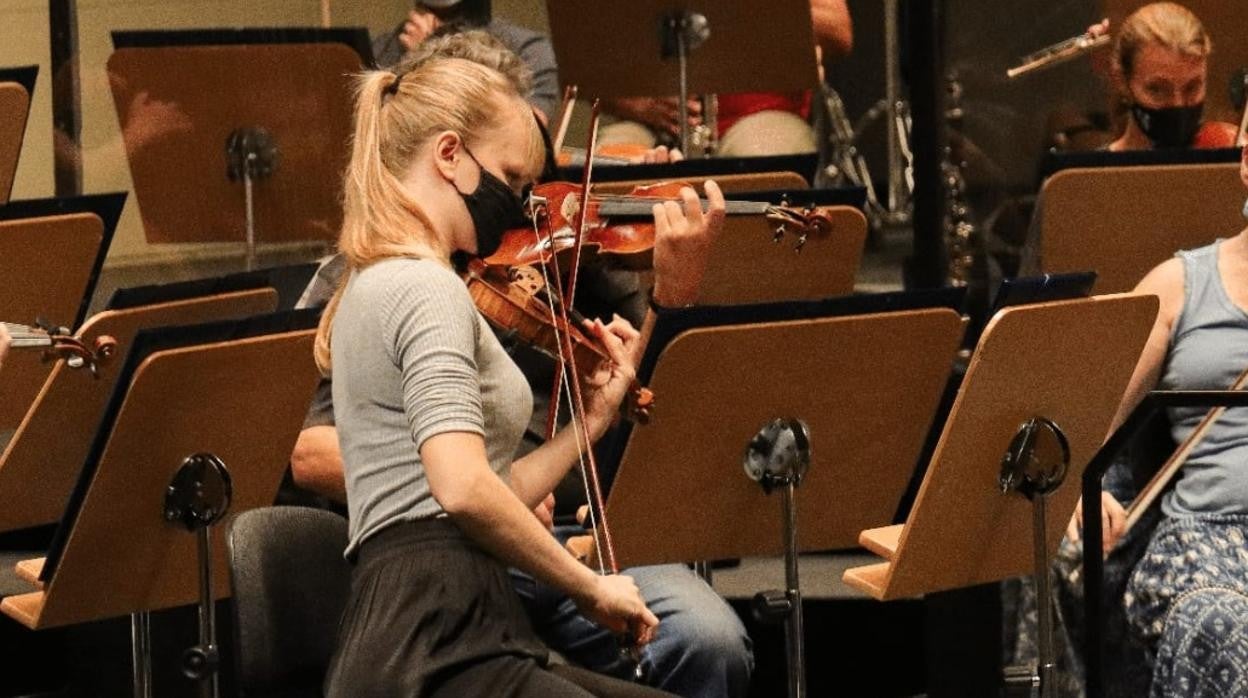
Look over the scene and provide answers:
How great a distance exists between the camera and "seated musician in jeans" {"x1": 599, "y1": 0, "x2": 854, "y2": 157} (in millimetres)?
5004

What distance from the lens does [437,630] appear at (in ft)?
7.52

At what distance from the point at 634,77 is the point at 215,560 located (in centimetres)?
193

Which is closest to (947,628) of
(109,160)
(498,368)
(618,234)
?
(618,234)

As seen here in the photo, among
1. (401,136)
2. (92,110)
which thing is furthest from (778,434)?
(92,110)

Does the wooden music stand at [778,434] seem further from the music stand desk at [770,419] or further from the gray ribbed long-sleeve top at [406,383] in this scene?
the gray ribbed long-sleeve top at [406,383]

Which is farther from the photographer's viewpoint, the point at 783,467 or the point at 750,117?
the point at 750,117

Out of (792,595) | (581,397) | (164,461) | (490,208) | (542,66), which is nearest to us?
(490,208)

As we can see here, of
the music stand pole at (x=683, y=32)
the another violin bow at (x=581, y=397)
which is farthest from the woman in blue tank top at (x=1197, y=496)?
→ the music stand pole at (x=683, y=32)

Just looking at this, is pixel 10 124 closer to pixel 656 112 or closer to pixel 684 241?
pixel 684 241

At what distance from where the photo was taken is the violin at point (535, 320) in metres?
2.54

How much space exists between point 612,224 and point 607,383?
462 mm

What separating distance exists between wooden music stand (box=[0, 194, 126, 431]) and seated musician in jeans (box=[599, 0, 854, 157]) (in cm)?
165

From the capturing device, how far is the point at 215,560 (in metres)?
3.06

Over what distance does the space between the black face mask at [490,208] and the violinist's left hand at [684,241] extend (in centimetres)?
48
